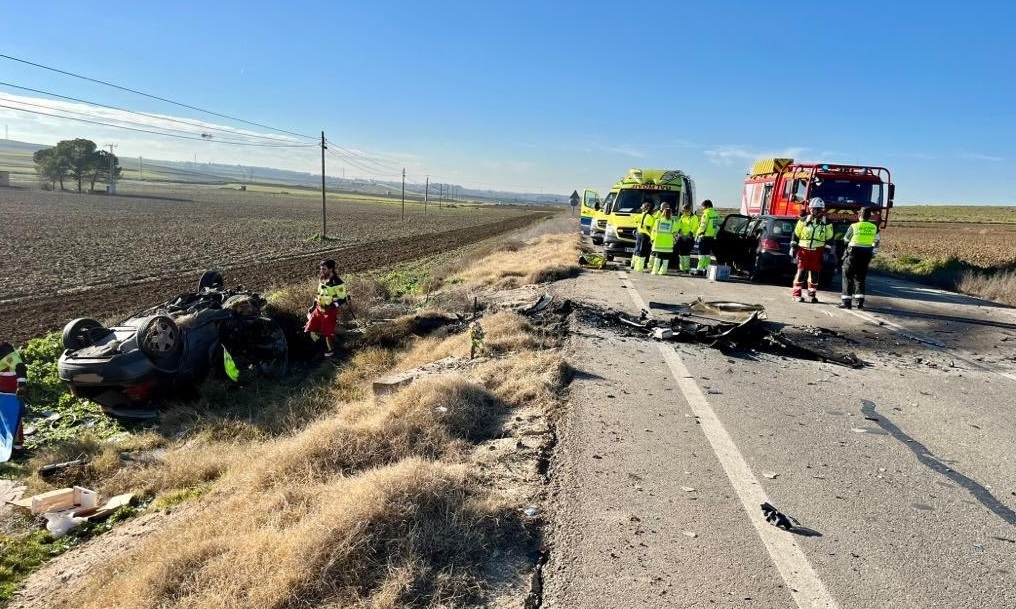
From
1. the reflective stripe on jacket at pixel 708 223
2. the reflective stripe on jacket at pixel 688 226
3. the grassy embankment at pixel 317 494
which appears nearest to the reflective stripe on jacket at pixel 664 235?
the reflective stripe on jacket at pixel 688 226

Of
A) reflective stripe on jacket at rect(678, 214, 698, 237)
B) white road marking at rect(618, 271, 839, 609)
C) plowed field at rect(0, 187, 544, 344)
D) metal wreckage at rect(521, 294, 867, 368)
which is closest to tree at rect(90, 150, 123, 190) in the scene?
plowed field at rect(0, 187, 544, 344)

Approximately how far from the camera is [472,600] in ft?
8.95

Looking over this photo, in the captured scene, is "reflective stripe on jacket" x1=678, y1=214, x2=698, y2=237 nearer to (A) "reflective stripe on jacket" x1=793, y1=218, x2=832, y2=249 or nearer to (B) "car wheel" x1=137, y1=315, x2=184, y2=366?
(A) "reflective stripe on jacket" x1=793, y1=218, x2=832, y2=249

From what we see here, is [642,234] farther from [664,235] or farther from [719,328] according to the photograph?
[719,328]

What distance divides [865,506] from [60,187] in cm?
10735

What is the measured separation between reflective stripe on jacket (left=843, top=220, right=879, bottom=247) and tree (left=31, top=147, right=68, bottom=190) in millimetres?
100419

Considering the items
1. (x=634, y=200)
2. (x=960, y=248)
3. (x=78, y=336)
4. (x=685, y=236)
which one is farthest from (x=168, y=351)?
(x=960, y=248)

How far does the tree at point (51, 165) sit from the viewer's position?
8281 centimetres

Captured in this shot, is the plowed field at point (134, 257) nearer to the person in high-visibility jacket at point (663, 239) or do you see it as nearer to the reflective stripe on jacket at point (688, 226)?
the person in high-visibility jacket at point (663, 239)

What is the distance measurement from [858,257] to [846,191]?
494cm

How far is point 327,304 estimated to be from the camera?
8906mm

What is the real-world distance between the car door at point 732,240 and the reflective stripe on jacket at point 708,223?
2.18ft

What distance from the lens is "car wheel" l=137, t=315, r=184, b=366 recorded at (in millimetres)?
7082

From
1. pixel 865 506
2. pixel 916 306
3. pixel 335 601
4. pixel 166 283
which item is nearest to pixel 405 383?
pixel 335 601
